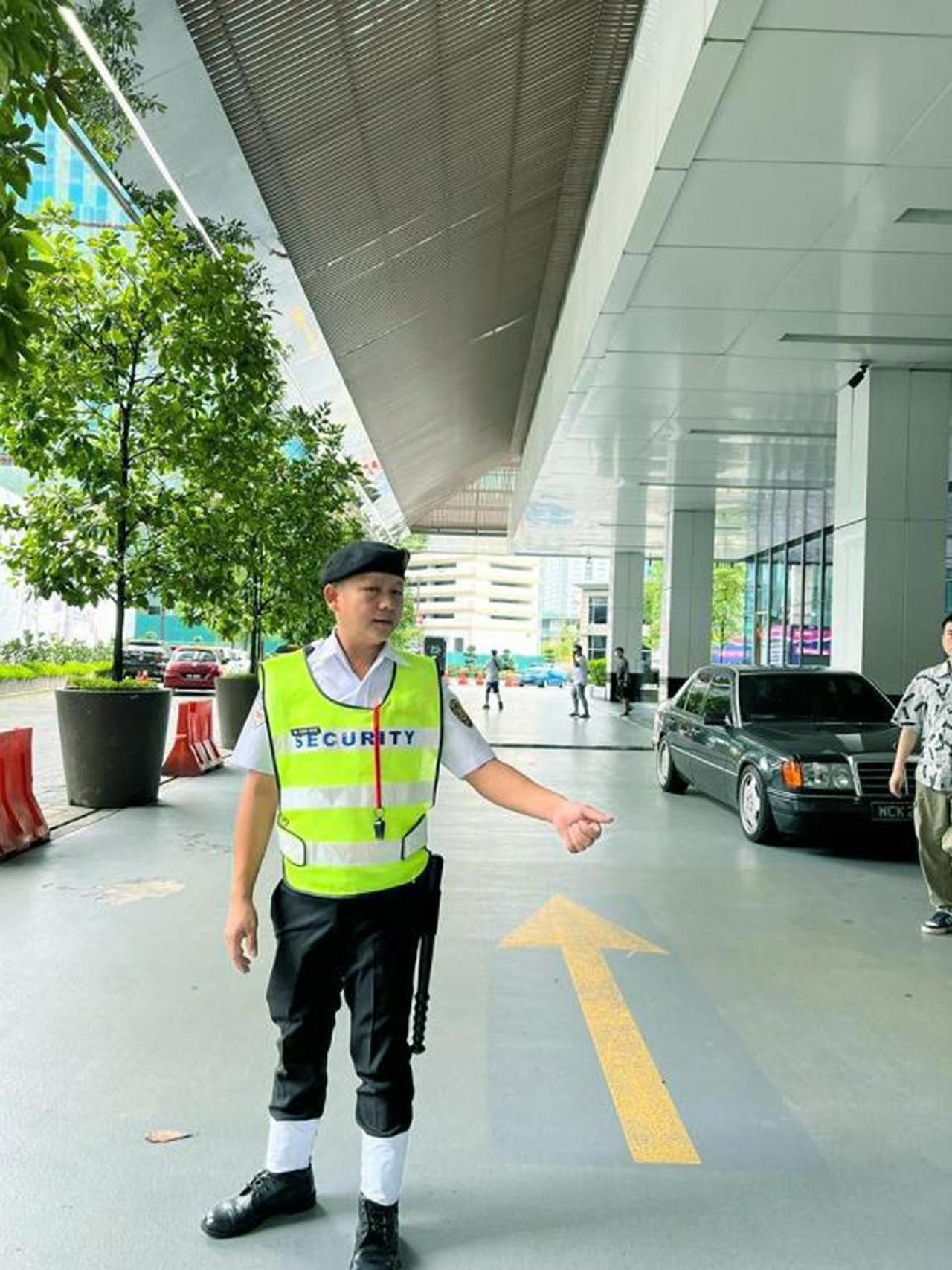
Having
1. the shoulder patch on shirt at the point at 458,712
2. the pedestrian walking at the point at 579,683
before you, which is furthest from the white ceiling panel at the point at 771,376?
the pedestrian walking at the point at 579,683

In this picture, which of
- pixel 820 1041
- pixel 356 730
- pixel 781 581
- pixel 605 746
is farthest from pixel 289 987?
pixel 781 581

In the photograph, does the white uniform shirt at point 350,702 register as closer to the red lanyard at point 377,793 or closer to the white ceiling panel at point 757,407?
the red lanyard at point 377,793

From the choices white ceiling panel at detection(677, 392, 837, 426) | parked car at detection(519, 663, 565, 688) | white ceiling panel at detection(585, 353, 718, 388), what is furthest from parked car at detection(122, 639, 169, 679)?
parked car at detection(519, 663, 565, 688)

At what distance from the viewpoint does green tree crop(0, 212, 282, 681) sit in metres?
11.2

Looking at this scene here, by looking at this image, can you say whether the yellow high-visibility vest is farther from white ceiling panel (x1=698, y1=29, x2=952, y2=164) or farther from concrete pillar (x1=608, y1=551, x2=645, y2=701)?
concrete pillar (x1=608, y1=551, x2=645, y2=701)

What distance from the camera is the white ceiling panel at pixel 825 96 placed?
21.9ft

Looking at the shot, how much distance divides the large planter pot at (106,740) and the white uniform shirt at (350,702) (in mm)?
8312

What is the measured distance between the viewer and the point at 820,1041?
17.1ft

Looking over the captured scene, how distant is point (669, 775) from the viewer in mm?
14266

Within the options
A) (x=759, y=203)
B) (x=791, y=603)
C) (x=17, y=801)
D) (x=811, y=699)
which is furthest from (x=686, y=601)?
(x=17, y=801)

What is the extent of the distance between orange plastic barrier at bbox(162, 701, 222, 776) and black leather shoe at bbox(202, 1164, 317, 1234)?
36.8 feet

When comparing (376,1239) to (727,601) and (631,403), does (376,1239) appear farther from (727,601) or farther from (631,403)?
(727,601)

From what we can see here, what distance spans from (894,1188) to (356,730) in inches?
86.2

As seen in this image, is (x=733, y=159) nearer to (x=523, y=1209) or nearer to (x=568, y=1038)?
(x=568, y=1038)
